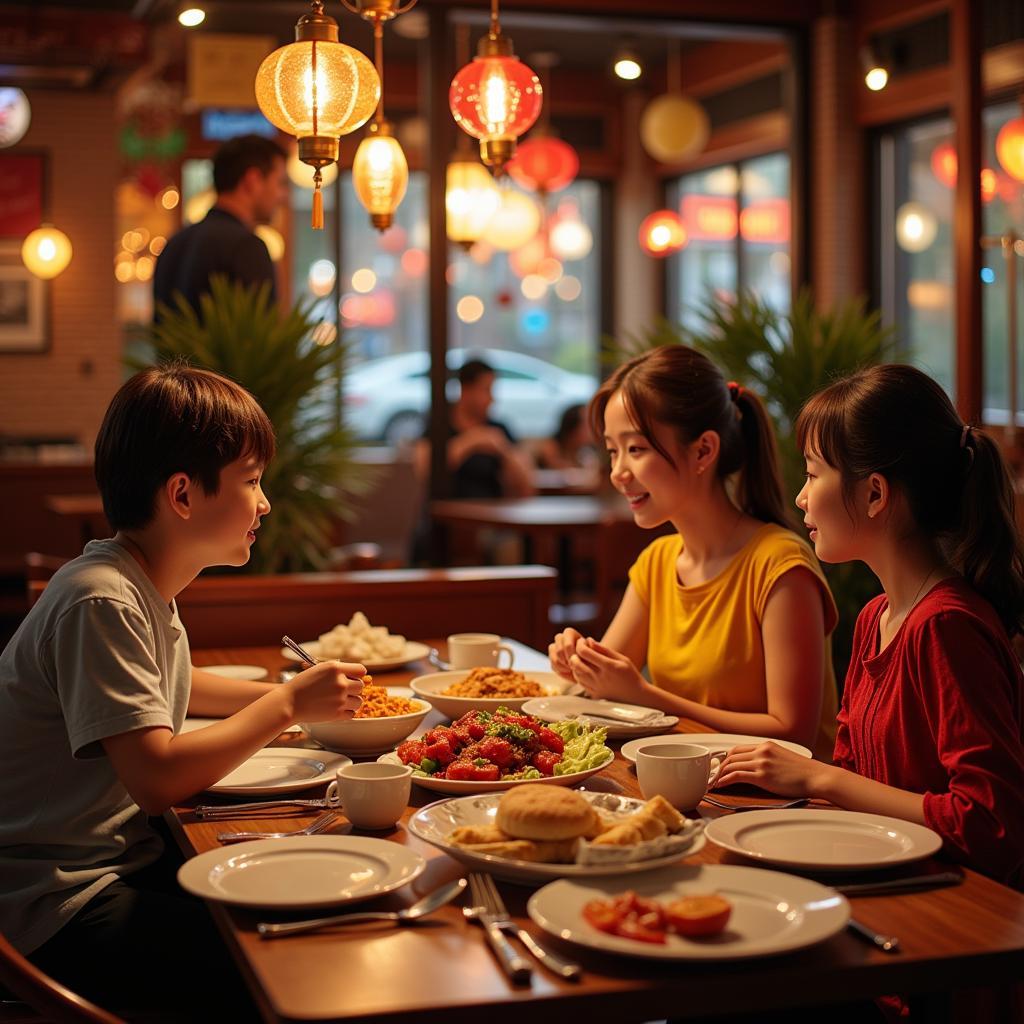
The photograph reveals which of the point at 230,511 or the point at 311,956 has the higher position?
the point at 230,511

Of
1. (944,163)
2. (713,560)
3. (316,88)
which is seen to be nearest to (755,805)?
(713,560)

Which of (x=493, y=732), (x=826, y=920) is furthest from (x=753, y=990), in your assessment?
(x=493, y=732)

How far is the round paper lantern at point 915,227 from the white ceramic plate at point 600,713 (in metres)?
7.24

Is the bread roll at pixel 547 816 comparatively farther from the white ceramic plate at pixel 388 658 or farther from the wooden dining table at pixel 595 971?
the white ceramic plate at pixel 388 658

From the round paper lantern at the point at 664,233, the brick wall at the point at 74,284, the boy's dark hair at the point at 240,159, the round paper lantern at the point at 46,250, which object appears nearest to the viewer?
the boy's dark hair at the point at 240,159

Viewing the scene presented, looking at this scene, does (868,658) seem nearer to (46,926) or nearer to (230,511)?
(230,511)

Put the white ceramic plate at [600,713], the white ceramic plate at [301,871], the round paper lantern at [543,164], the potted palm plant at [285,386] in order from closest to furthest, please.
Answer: the white ceramic plate at [301,871] < the white ceramic plate at [600,713] < the potted palm plant at [285,386] < the round paper lantern at [543,164]

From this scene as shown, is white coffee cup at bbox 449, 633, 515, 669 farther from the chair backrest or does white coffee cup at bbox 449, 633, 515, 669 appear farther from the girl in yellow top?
the chair backrest

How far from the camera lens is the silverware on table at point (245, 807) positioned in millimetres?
1798

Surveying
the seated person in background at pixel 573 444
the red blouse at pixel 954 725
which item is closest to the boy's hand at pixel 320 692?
the red blouse at pixel 954 725

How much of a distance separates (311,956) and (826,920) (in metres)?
0.47

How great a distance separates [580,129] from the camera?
12.6m

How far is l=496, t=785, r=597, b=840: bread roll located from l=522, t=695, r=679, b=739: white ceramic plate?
66 cm

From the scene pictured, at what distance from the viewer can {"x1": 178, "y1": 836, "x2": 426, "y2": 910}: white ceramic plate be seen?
1405 millimetres
